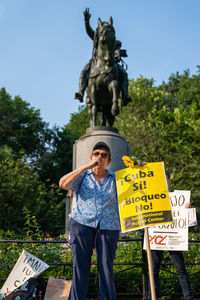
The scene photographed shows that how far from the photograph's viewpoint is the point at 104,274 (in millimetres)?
3539

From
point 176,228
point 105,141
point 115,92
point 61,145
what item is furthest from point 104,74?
point 61,145

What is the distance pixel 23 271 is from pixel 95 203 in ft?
5.37

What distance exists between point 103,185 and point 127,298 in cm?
288

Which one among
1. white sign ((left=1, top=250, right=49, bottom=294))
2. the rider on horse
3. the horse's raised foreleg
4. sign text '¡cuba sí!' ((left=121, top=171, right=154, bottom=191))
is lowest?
white sign ((left=1, top=250, right=49, bottom=294))

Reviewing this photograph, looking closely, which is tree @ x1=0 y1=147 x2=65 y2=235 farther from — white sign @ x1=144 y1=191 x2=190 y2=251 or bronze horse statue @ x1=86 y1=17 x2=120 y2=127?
white sign @ x1=144 y1=191 x2=190 y2=251

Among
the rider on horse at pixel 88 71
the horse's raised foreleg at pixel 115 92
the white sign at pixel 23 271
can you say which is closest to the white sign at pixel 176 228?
the white sign at pixel 23 271

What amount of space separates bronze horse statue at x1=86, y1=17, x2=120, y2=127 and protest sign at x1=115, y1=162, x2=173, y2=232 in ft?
17.6

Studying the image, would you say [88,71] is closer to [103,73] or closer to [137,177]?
[103,73]

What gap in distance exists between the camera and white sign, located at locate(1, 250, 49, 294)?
4.39 meters

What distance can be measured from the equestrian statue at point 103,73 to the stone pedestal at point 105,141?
0.66 metres

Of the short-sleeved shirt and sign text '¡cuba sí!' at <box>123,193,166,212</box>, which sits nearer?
the short-sleeved shirt

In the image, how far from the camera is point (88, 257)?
11.8ft

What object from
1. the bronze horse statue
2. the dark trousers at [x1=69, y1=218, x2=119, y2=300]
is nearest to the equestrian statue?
the bronze horse statue

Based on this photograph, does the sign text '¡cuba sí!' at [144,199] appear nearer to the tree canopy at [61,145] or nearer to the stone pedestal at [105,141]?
the stone pedestal at [105,141]
